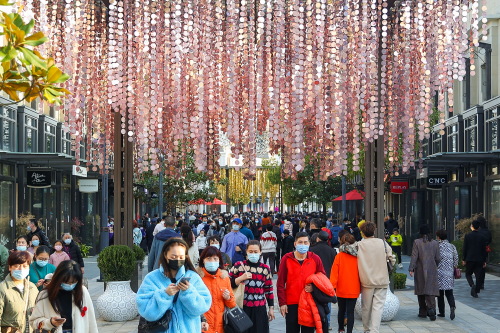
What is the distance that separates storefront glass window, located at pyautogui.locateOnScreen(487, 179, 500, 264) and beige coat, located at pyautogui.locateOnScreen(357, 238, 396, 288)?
35.4 ft

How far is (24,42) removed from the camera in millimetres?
3520

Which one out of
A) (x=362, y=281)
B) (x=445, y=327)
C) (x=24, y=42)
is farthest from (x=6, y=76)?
(x=445, y=327)

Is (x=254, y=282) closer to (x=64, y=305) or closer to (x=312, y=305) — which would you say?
(x=312, y=305)

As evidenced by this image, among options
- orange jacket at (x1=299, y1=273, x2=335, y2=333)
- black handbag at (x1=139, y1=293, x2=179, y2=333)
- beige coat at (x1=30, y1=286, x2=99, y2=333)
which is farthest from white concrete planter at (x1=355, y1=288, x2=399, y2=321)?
black handbag at (x1=139, y1=293, x2=179, y2=333)

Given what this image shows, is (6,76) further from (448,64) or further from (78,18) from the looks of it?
(448,64)

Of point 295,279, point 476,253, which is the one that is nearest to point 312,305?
point 295,279

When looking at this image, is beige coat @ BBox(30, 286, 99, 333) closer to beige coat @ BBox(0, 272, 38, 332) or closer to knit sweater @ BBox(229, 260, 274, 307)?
beige coat @ BBox(0, 272, 38, 332)

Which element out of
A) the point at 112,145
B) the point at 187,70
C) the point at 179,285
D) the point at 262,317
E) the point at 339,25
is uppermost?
the point at 339,25

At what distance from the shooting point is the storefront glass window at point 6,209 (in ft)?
60.4

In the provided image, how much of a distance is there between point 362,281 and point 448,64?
3036 mm

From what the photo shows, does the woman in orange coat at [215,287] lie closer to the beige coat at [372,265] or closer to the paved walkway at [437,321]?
the beige coat at [372,265]

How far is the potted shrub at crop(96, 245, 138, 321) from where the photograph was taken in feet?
34.2

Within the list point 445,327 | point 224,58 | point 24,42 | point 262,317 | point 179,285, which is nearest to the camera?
point 24,42

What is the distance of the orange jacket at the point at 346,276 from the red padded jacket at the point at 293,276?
1.02 meters
